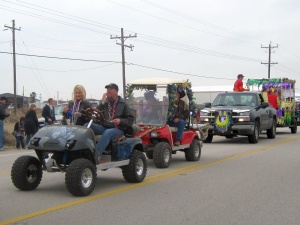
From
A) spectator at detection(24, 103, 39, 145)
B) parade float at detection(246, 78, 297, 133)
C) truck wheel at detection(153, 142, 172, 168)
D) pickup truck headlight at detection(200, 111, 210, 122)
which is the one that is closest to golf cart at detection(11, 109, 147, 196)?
truck wheel at detection(153, 142, 172, 168)

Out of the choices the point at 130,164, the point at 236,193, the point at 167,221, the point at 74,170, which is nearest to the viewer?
the point at 167,221

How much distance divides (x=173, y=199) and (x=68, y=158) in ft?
6.22

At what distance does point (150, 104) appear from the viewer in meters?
11.7

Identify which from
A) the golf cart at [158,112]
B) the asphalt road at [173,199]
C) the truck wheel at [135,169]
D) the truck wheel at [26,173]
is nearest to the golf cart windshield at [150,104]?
the golf cart at [158,112]

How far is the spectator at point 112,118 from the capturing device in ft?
26.8

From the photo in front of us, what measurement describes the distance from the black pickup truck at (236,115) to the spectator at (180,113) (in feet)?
18.0

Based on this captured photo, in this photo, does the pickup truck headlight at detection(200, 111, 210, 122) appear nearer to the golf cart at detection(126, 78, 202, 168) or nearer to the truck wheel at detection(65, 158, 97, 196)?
the golf cart at detection(126, 78, 202, 168)

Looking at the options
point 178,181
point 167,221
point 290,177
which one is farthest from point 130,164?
point 290,177

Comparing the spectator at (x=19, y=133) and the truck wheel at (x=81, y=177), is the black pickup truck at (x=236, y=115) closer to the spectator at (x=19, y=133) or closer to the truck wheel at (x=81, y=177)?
the spectator at (x=19, y=133)

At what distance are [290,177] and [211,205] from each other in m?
3.39

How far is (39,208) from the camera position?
22.1 ft

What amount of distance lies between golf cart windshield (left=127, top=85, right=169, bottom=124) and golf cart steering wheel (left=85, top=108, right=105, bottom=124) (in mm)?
3234

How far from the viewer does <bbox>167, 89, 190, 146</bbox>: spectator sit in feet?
38.0

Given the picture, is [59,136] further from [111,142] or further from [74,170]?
[111,142]
